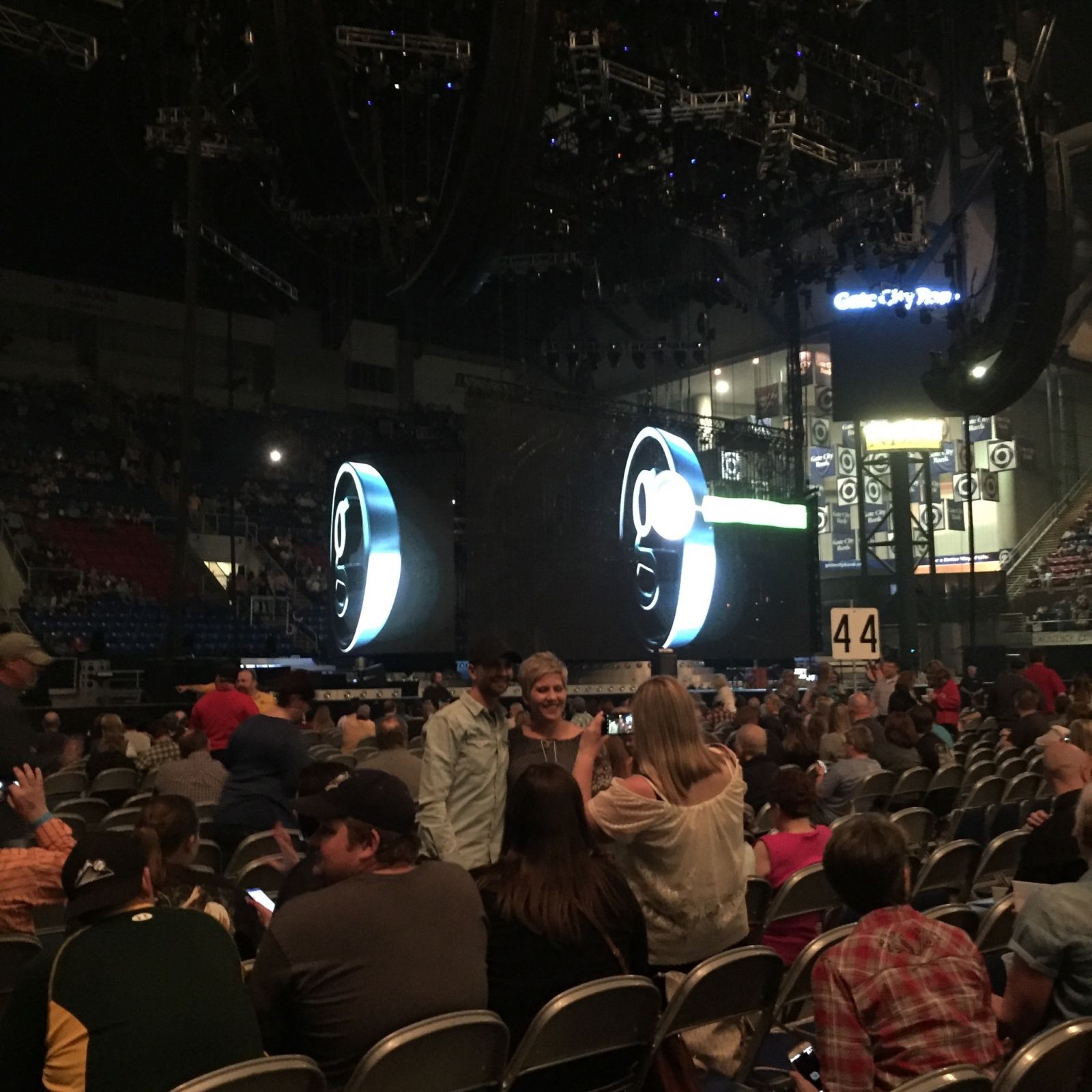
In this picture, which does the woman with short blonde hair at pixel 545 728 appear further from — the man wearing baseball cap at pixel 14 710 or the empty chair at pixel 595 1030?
the man wearing baseball cap at pixel 14 710

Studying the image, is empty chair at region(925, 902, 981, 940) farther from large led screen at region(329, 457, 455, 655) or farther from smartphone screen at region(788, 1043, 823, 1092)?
large led screen at region(329, 457, 455, 655)

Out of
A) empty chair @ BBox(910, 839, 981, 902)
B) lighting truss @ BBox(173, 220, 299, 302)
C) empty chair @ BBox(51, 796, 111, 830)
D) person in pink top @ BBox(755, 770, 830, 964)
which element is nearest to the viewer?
person in pink top @ BBox(755, 770, 830, 964)

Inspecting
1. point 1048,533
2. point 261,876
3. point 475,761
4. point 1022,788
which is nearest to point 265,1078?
point 475,761

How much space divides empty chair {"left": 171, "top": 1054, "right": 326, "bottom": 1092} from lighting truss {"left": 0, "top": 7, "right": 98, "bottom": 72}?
16.4 metres

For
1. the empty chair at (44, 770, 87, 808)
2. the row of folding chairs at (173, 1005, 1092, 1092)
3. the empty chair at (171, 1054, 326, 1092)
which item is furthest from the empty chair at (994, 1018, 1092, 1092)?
the empty chair at (44, 770, 87, 808)

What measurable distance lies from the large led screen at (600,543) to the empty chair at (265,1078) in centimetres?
1723

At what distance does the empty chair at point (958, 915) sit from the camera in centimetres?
361

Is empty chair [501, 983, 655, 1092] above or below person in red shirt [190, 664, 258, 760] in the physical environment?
below

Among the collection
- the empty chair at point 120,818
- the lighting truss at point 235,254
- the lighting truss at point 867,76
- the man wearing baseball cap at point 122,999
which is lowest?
the empty chair at point 120,818

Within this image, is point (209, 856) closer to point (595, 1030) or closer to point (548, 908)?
point (548, 908)

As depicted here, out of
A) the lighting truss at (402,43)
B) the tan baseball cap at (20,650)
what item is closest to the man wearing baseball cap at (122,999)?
the tan baseball cap at (20,650)

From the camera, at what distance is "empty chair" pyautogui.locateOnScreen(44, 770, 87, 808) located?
25.7 ft

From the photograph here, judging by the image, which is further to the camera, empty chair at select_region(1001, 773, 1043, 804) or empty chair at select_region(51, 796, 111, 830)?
empty chair at select_region(1001, 773, 1043, 804)

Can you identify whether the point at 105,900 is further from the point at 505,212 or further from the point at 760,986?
the point at 505,212
